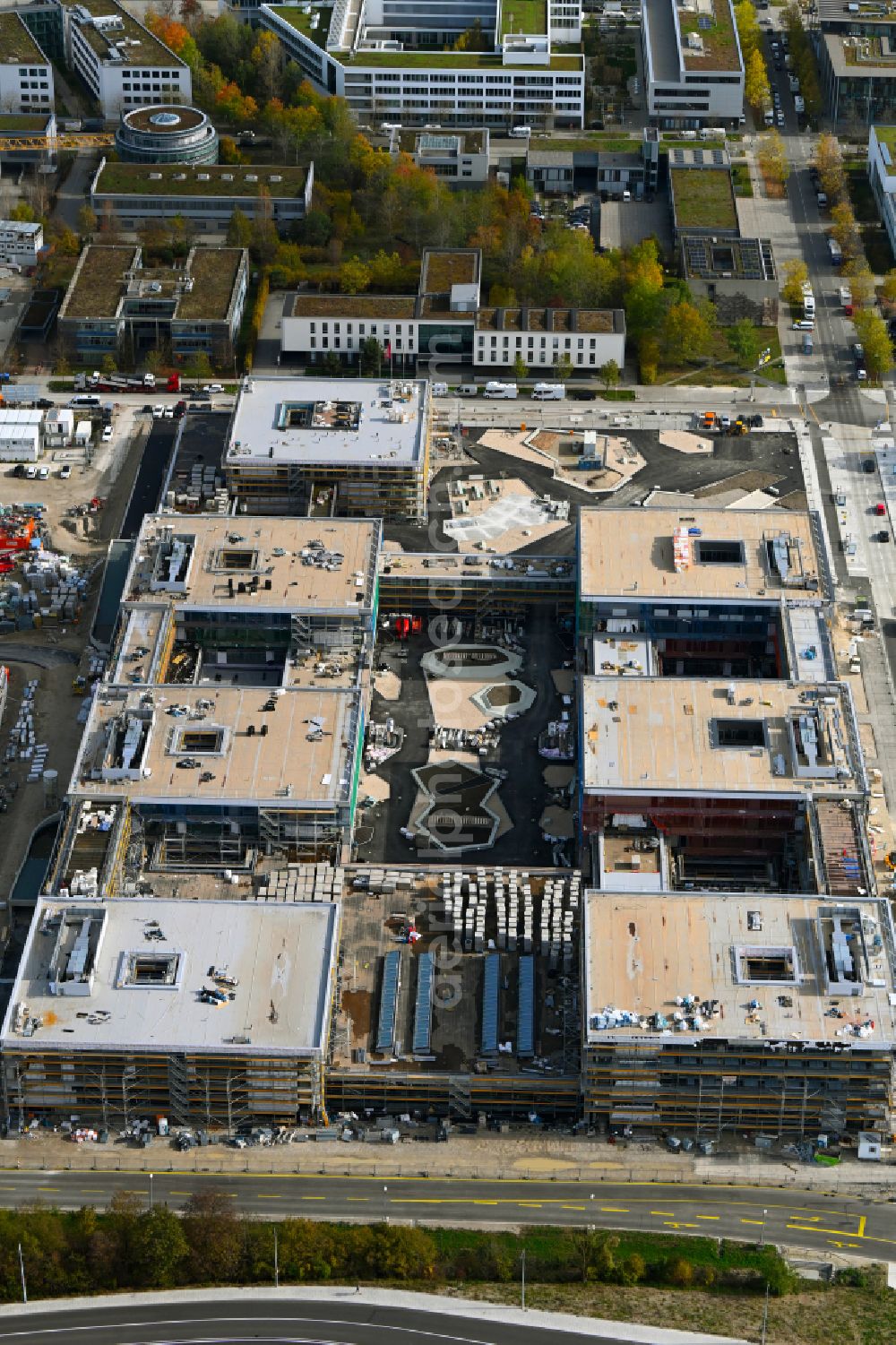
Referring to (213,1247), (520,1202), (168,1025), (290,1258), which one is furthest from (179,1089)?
(520,1202)

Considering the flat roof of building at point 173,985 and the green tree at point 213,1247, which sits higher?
the flat roof of building at point 173,985

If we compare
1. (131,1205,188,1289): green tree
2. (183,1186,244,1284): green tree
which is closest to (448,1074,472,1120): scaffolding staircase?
(183,1186,244,1284): green tree

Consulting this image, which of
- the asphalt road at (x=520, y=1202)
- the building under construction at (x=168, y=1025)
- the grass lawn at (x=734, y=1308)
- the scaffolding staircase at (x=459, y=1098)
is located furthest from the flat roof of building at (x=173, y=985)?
the grass lawn at (x=734, y=1308)

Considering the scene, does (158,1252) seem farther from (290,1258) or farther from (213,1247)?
(290,1258)

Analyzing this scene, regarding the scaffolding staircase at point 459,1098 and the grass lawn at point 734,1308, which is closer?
the grass lawn at point 734,1308

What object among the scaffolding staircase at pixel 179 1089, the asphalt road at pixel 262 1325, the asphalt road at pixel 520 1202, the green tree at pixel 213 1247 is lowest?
the asphalt road at pixel 262 1325

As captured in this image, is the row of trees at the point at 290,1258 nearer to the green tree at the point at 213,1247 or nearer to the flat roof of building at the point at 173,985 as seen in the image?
the green tree at the point at 213,1247

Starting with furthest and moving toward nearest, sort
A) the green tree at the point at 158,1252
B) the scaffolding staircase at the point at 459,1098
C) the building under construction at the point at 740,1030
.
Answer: the scaffolding staircase at the point at 459,1098 < the building under construction at the point at 740,1030 < the green tree at the point at 158,1252

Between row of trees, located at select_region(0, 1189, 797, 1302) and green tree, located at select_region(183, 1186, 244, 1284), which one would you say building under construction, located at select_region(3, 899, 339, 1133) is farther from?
green tree, located at select_region(183, 1186, 244, 1284)
